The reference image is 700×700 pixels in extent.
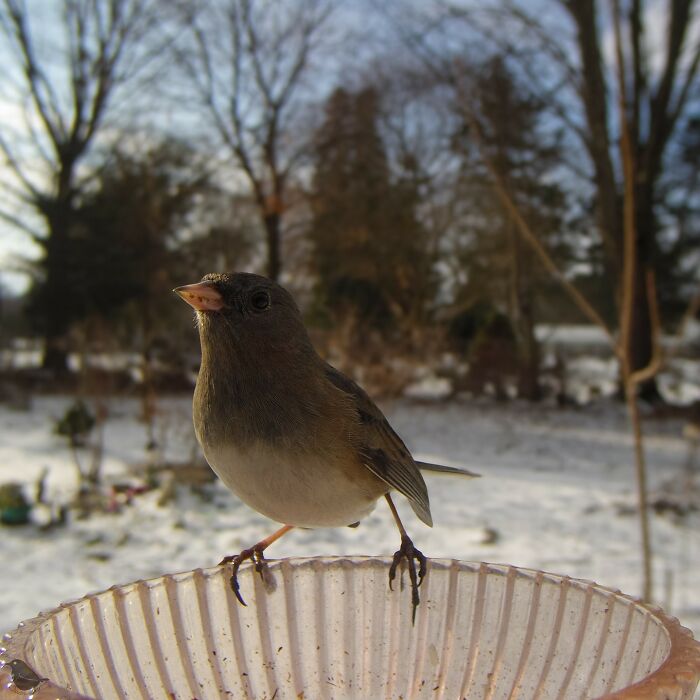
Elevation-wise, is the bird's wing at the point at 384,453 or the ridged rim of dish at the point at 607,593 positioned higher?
the bird's wing at the point at 384,453

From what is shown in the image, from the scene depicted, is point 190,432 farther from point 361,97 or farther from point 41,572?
point 361,97

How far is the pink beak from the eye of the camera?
33.5 inches

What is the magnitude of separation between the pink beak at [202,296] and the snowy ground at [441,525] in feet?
11.0

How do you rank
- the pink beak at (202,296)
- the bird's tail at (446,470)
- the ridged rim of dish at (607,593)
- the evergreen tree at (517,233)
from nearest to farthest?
the ridged rim of dish at (607,593) < the pink beak at (202,296) < the bird's tail at (446,470) < the evergreen tree at (517,233)

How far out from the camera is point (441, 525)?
5.57 m

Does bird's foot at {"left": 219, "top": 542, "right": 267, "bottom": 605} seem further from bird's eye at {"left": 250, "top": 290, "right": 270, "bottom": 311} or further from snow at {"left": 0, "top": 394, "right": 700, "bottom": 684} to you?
snow at {"left": 0, "top": 394, "right": 700, "bottom": 684}

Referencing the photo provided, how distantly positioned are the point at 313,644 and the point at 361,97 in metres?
8.95

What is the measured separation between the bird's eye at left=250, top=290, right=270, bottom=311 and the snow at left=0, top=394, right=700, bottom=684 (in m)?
3.69

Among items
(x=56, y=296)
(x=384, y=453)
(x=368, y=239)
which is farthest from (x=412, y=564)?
(x=56, y=296)

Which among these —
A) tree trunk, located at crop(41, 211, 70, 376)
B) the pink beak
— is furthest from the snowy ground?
tree trunk, located at crop(41, 211, 70, 376)

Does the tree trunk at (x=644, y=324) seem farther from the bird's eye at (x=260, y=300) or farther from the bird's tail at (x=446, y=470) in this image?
the bird's eye at (x=260, y=300)

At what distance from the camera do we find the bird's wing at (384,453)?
3.39 feet

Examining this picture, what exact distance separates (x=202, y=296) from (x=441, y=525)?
503 centimetres

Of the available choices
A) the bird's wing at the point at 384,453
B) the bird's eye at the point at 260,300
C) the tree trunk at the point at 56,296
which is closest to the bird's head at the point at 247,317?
the bird's eye at the point at 260,300
